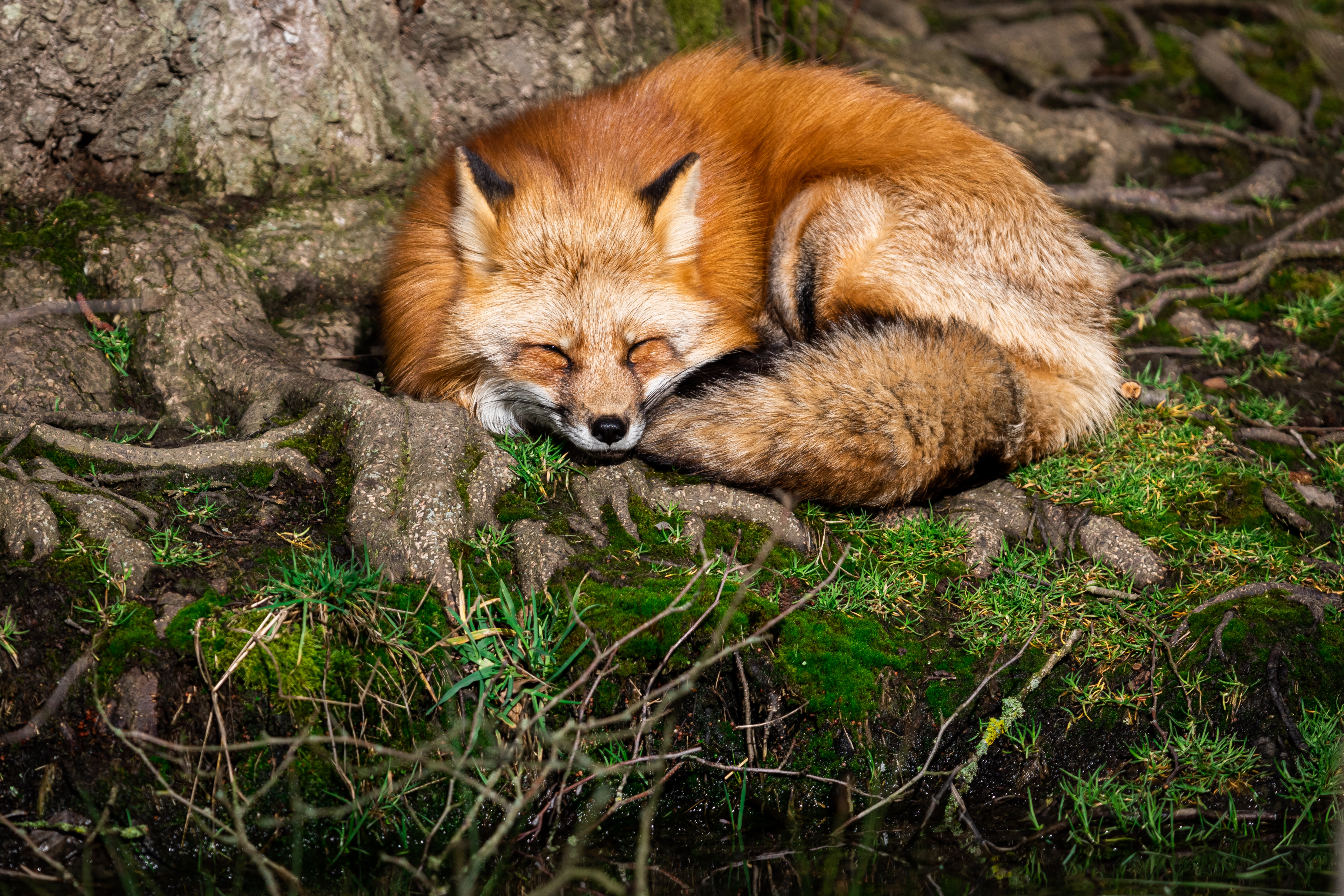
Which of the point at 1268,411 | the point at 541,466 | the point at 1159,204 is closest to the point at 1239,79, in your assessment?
the point at 1159,204

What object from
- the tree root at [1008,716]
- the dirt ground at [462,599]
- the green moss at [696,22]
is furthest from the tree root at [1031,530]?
the green moss at [696,22]

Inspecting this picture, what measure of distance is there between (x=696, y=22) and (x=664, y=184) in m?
2.56

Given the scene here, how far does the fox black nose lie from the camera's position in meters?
3.14

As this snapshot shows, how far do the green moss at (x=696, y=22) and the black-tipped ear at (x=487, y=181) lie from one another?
235cm

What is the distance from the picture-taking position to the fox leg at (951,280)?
3.61 m

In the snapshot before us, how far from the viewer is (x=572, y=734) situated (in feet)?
8.70

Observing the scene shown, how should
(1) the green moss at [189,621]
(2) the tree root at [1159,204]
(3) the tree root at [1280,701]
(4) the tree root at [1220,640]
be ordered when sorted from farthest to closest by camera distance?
(2) the tree root at [1159,204] < (4) the tree root at [1220,640] < (3) the tree root at [1280,701] < (1) the green moss at [189,621]

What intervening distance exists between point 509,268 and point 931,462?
5.18 ft

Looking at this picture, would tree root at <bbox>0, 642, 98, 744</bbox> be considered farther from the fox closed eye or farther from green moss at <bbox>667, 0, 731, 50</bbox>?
green moss at <bbox>667, 0, 731, 50</bbox>

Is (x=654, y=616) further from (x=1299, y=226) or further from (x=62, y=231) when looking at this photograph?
(x=1299, y=226)

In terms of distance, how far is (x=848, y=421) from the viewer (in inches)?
122

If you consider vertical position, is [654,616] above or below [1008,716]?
above

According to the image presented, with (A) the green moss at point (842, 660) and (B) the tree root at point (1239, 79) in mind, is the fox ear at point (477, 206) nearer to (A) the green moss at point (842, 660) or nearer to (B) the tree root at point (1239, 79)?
(A) the green moss at point (842, 660)

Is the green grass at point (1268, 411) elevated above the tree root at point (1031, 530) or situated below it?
below
